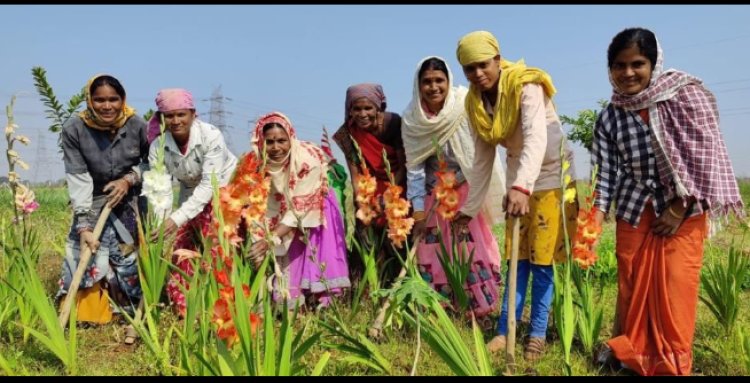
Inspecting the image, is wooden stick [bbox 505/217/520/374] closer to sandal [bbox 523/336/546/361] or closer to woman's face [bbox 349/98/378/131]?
sandal [bbox 523/336/546/361]

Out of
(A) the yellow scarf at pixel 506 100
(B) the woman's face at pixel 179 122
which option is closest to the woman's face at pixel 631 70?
(A) the yellow scarf at pixel 506 100

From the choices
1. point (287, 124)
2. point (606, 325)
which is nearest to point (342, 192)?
point (287, 124)

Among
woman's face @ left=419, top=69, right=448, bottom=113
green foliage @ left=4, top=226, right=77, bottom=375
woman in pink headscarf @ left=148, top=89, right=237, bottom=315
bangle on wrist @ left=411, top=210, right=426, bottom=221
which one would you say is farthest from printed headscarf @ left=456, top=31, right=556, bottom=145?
green foliage @ left=4, top=226, right=77, bottom=375

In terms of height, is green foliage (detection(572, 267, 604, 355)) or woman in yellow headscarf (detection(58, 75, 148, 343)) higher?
woman in yellow headscarf (detection(58, 75, 148, 343))

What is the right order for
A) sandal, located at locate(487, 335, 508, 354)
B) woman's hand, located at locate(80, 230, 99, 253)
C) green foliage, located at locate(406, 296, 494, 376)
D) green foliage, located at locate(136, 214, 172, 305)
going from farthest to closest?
woman's hand, located at locate(80, 230, 99, 253)
sandal, located at locate(487, 335, 508, 354)
green foliage, located at locate(136, 214, 172, 305)
green foliage, located at locate(406, 296, 494, 376)

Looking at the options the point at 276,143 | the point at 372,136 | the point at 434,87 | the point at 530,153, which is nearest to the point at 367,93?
the point at 372,136

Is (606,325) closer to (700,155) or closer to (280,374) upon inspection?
(700,155)

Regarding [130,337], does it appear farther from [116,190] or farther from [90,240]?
[116,190]

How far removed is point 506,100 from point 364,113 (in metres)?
1.19

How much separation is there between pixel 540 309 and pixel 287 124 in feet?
6.91

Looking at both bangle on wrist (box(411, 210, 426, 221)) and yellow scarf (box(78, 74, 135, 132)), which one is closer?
yellow scarf (box(78, 74, 135, 132))

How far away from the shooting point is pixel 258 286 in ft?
8.98

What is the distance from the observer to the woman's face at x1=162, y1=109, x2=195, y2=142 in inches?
150

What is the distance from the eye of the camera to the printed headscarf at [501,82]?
2.89 m
